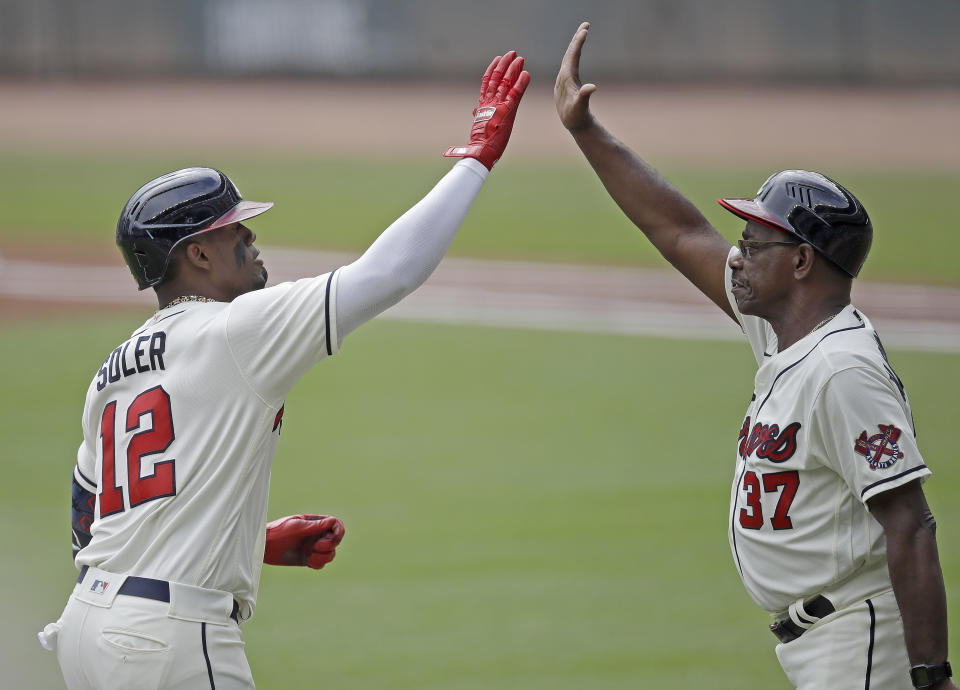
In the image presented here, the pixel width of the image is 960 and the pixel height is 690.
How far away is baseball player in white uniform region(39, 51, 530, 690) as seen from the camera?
2879 mm

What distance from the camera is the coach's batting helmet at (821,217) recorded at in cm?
317

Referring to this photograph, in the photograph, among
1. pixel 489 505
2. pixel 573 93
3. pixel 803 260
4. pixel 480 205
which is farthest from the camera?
pixel 480 205

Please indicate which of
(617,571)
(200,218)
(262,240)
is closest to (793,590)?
(200,218)

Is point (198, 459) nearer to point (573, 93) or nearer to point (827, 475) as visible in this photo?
point (827, 475)

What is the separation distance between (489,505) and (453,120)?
1748 centimetres

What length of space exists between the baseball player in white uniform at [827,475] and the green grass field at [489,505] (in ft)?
7.55

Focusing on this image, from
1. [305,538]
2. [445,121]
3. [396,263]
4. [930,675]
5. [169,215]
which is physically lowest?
[930,675]

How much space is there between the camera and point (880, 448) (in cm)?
285

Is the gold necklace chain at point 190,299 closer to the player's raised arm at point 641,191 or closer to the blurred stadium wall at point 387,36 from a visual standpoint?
the player's raised arm at point 641,191

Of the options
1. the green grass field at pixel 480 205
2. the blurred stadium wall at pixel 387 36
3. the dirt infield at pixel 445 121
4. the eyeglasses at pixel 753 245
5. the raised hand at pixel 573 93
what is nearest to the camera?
the eyeglasses at pixel 753 245

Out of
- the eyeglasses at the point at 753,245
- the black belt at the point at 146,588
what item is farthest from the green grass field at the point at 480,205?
the black belt at the point at 146,588

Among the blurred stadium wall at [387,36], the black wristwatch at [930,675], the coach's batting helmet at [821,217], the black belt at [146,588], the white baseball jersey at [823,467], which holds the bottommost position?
the black wristwatch at [930,675]

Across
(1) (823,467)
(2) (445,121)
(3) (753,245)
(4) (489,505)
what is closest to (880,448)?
(1) (823,467)

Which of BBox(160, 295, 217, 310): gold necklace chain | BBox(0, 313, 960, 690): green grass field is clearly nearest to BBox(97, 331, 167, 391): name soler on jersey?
BBox(160, 295, 217, 310): gold necklace chain
